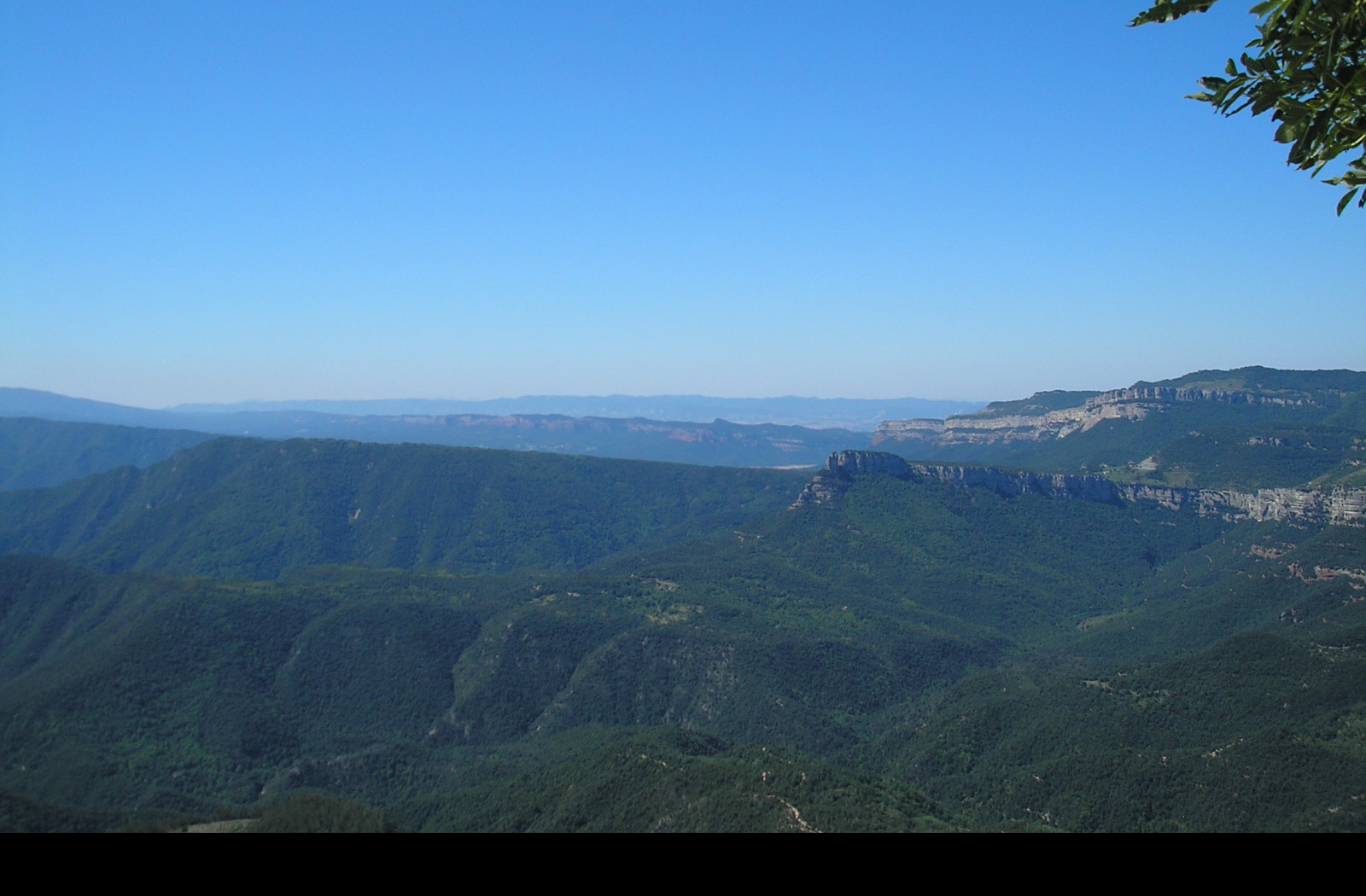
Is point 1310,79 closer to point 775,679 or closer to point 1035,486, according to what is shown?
point 775,679

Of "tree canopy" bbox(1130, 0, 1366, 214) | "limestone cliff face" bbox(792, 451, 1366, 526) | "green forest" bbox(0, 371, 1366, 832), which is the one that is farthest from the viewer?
"limestone cliff face" bbox(792, 451, 1366, 526)

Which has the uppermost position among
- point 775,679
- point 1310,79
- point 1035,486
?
point 1310,79

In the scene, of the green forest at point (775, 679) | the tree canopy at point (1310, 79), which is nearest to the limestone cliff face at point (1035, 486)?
the green forest at point (775, 679)

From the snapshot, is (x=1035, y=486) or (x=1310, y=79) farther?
(x=1035, y=486)

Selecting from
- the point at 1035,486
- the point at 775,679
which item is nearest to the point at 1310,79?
the point at 775,679

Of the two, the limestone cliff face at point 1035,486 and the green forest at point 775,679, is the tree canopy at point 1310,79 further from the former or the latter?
the limestone cliff face at point 1035,486

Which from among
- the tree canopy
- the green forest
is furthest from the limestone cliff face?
the tree canopy

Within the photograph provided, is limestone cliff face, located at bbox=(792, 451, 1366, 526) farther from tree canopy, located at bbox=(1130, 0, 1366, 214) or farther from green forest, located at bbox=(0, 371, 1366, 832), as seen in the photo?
tree canopy, located at bbox=(1130, 0, 1366, 214)
